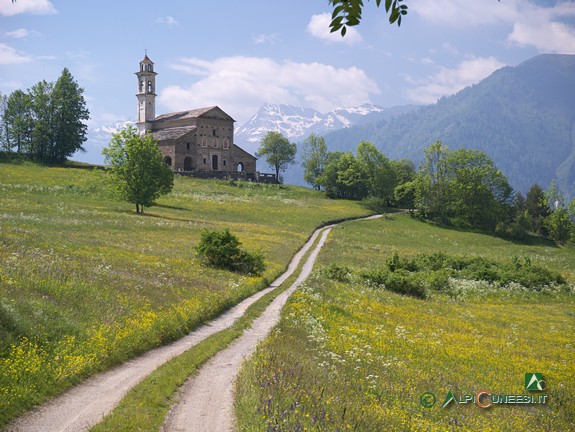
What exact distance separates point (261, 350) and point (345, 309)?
34.7ft

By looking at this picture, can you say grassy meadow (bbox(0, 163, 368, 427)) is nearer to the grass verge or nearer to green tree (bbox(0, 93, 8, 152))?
the grass verge

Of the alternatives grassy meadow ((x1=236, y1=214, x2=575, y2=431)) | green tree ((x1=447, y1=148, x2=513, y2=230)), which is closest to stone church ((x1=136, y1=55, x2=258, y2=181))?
green tree ((x1=447, y1=148, x2=513, y2=230))

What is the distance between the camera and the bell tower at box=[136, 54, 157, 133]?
129375mm

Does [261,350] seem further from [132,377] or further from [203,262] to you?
[203,262]

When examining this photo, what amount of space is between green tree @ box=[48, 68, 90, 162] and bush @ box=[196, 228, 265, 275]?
8986 cm

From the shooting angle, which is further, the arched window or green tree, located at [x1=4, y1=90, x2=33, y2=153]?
the arched window

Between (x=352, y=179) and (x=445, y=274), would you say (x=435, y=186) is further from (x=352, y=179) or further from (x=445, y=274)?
(x=445, y=274)

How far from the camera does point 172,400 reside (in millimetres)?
10930

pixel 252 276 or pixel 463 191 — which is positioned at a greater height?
pixel 463 191

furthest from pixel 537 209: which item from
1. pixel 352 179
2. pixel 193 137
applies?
pixel 193 137

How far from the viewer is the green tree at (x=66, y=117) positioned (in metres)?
109

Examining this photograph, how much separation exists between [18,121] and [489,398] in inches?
4652

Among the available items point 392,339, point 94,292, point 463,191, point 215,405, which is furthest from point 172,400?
point 463,191

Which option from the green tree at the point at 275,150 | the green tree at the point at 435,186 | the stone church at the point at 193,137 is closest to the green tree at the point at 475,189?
the green tree at the point at 435,186
